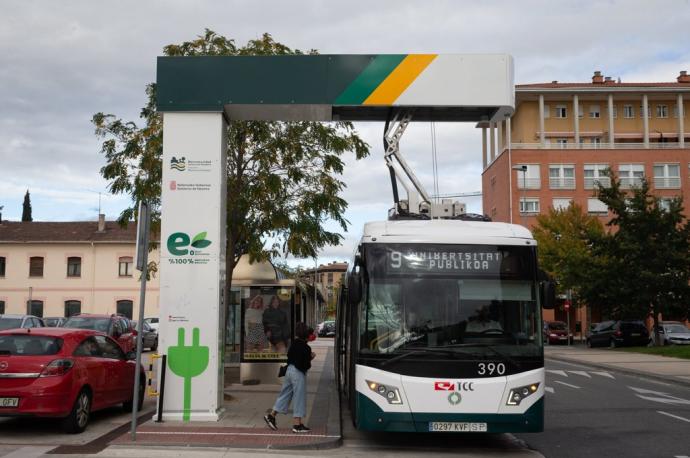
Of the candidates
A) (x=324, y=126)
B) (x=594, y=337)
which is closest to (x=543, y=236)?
(x=594, y=337)

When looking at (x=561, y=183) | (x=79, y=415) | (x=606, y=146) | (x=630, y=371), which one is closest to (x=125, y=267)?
(x=561, y=183)

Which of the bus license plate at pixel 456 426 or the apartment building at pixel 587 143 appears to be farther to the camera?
the apartment building at pixel 587 143

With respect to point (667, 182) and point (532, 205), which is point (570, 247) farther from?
point (667, 182)

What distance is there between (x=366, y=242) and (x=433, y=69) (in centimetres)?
354

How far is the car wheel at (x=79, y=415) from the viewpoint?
34.7 feet

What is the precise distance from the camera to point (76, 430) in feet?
35.2

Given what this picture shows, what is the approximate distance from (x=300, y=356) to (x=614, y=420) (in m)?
5.91

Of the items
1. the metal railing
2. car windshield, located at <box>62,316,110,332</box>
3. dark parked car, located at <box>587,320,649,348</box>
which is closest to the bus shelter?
car windshield, located at <box>62,316,110,332</box>

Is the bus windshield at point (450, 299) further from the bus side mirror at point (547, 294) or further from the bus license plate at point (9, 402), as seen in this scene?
the bus license plate at point (9, 402)

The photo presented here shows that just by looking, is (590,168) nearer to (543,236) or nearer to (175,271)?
(543,236)

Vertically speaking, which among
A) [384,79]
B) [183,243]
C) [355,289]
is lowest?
[355,289]

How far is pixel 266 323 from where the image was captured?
17141 mm

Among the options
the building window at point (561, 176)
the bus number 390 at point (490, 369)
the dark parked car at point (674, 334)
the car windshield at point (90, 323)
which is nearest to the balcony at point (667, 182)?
the building window at point (561, 176)

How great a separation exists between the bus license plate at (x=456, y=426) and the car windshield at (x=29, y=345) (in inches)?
213
